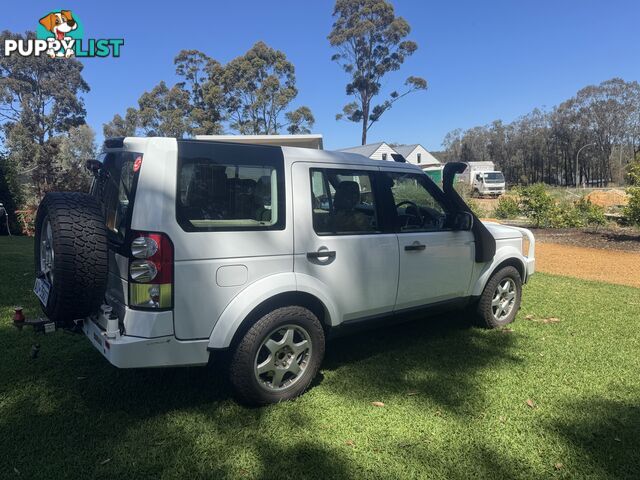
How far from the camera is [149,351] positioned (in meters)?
2.87

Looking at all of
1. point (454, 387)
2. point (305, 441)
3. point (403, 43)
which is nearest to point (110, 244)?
point (305, 441)

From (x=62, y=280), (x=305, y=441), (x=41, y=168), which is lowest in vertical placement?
(x=305, y=441)

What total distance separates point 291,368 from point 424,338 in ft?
6.24

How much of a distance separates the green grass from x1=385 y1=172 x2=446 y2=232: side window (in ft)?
3.90

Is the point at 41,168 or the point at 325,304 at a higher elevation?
the point at 41,168

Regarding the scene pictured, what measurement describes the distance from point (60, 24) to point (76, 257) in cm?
2227

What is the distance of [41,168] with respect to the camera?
14.8 m

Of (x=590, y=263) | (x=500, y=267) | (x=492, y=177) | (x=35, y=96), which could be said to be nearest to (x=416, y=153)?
(x=492, y=177)

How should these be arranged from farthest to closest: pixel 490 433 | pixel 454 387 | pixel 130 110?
pixel 130 110 < pixel 454 387 < pixel 490 433

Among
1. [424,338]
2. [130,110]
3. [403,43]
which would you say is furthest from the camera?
[130,110]

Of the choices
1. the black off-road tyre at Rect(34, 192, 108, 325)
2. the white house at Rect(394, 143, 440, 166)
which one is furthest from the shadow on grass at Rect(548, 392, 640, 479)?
the white house at Rect(394, 143, 440, 166)

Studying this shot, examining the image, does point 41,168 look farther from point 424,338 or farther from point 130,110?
point 130,110

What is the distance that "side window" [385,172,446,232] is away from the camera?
4.11 m

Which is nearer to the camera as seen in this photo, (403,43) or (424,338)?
(424,338)
